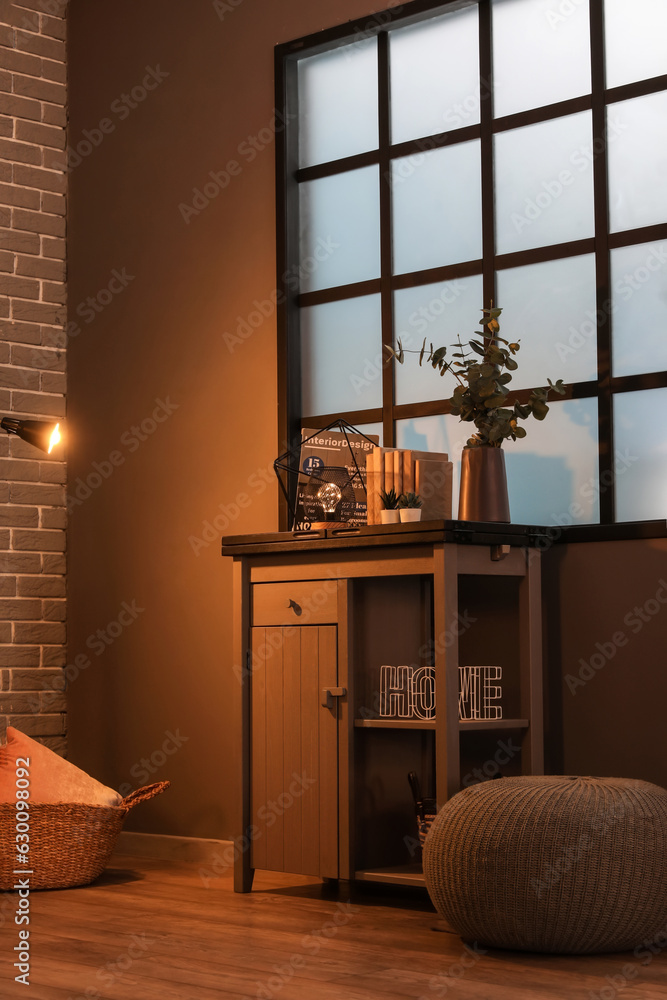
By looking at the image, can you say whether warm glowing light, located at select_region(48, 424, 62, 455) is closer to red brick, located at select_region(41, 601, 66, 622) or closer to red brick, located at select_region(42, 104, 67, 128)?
red brick, located at select_region(41, 601, 66, 622)

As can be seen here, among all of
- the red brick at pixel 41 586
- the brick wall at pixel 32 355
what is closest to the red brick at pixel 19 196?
the brick wall at pixel 32 355

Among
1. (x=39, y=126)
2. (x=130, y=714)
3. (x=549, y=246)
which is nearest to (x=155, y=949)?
(x=130, y=714)

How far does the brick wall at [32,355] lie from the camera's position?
4621 mm

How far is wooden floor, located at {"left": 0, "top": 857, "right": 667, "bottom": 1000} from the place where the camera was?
2.42m

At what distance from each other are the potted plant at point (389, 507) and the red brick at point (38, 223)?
213 cm

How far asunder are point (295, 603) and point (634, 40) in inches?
74.2

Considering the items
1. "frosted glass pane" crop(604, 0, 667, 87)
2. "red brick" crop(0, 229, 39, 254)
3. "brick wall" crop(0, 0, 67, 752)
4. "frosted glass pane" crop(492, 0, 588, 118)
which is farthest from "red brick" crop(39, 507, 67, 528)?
"frosted glass pane" crop(604, 0, 667, 87)

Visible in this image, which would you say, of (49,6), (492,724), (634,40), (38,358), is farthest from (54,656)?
(634,40)

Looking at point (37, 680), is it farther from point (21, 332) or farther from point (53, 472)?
point (21, 332)

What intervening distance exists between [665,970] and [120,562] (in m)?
2.64

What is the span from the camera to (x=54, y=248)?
483cm

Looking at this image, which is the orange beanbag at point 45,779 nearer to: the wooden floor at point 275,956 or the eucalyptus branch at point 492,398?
the wooden floor at point 275,956

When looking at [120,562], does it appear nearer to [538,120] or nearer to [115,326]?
[115,326]

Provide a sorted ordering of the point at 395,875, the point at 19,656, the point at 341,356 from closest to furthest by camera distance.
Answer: the point at 395,875, the point at 341,356, the point at 19,656
